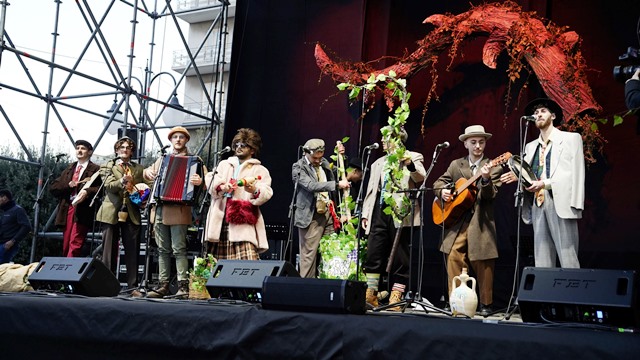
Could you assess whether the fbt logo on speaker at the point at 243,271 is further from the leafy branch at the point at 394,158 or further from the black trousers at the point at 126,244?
the black trousers at the point at 126,244

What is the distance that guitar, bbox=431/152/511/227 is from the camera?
18.7ft

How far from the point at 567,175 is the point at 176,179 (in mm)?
3168

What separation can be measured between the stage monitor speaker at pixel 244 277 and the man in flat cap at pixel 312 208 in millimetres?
2327

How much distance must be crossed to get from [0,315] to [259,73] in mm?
5386

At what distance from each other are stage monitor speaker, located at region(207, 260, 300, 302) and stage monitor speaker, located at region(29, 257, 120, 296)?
77 centimetres

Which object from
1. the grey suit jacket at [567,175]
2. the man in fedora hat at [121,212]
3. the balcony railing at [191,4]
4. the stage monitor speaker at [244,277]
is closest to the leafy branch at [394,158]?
the grey suit jacket at [567,175]

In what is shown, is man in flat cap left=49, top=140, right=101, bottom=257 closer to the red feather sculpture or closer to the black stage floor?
the red feather sculpture

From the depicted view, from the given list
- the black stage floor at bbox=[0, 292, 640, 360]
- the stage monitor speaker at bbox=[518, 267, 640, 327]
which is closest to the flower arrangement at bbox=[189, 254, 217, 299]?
the black stage floor at bbox=[0, 292, 640, 360]

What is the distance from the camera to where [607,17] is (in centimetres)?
672

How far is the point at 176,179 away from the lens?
5.98m

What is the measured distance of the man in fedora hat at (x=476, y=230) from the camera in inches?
225

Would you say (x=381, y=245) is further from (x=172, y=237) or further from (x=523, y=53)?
(x=523, y=53)

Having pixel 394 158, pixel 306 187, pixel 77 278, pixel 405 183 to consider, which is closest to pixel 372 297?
pixel 405 183

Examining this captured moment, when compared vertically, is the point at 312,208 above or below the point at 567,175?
below
